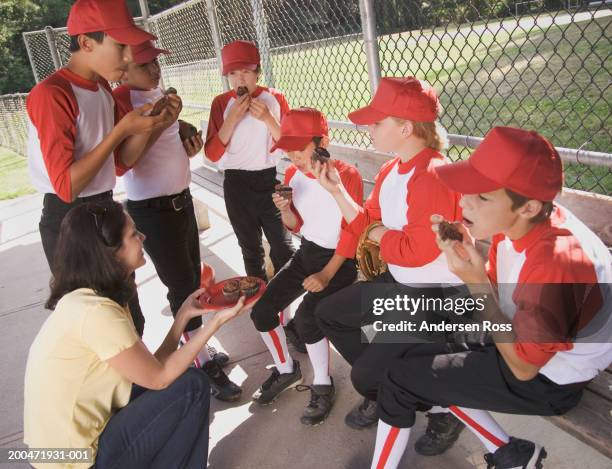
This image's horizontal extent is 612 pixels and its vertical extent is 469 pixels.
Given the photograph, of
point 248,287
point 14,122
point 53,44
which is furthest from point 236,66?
point 14,122

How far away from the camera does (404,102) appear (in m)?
2.11

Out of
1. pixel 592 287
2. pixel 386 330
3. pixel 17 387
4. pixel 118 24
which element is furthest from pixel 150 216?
pixel 592 287

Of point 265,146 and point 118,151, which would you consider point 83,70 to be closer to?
point 118,151

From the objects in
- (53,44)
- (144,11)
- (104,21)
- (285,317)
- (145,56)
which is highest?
(144,11)

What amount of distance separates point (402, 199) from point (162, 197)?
1.28m

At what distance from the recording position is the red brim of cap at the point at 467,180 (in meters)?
1.68

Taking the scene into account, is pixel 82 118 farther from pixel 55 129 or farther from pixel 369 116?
pixel 369 116

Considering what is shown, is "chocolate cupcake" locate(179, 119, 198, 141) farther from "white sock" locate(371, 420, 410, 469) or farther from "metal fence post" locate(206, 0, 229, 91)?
"metal fence post" locate(206, 0, 229, 91)

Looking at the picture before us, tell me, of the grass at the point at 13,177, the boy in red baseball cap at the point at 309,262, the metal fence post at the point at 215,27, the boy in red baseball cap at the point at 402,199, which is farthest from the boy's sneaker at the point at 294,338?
the grass at the point at 13,177

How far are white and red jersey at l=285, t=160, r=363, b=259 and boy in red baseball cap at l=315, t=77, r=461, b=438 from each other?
7.5 inches

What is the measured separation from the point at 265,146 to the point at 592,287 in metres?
2.10

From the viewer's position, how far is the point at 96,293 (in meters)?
1.87

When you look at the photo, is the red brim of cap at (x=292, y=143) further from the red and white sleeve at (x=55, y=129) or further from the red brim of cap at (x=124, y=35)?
the red and white sleeve at (x=55, y=129)

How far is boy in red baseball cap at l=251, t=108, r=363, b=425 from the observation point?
2.53 metres
